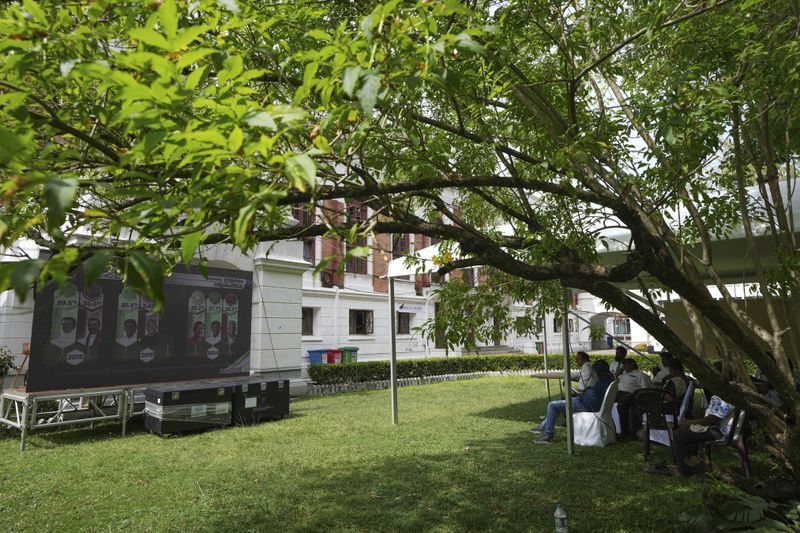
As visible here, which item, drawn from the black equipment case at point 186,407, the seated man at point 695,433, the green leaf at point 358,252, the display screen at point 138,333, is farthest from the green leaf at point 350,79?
the black equipment case at point 186,407

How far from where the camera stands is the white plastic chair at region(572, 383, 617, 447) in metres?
7.22

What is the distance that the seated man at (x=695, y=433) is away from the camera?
5445 millimetres

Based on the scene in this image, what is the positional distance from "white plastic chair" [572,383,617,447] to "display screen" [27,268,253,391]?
21.9 ft

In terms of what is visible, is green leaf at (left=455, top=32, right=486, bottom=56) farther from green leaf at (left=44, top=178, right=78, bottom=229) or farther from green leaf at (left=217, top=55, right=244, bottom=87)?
green leaf at (left=44, top=178, right=78, bottom=229)

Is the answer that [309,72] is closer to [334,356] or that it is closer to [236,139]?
[236,139]

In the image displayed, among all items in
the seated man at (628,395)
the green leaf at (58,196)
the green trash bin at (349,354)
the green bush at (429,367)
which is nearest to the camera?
the green leaf at (58,196)

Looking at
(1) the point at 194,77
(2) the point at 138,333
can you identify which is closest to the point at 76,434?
(2) the point at 138,333

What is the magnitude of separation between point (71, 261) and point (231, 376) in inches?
392

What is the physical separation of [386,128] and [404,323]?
2195 centimetres

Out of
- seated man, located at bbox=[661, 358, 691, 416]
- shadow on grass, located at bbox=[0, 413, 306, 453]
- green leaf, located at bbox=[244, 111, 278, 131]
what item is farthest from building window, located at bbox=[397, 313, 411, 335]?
green leaf, located at bbox=[244, 111, 278, 131]


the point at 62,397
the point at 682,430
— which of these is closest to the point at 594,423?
the point at 682,430

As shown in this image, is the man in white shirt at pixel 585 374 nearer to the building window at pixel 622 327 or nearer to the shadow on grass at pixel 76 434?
the shadow on grass at pixel 76 434

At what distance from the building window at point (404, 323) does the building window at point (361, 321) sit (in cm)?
216

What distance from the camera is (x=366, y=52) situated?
1.93 metres
